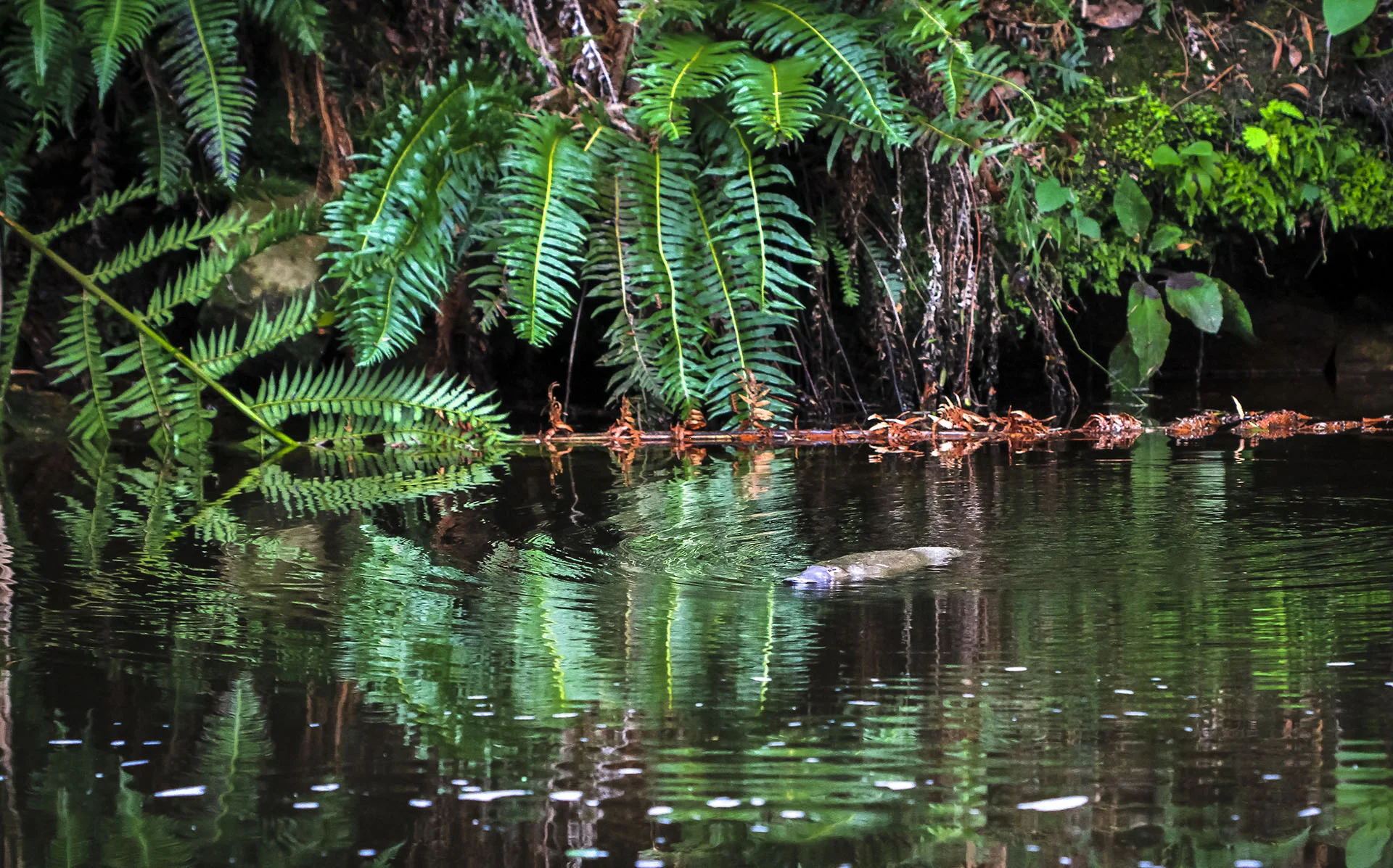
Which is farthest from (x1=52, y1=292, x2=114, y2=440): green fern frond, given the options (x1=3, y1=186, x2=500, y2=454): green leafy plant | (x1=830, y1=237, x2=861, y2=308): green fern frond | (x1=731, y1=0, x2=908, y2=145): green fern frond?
(x1=830, y1=237, x2=861, y2=308): green fern frond

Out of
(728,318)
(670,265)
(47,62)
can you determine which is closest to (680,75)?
(670,265)

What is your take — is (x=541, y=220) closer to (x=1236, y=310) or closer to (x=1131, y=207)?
(x=1131, y=207)

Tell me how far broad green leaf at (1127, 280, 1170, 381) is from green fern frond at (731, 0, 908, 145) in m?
1.19

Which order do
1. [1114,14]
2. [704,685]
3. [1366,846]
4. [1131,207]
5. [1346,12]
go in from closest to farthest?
[1366,846]
[704,685]
[1346,12]
[1131,207]
[1114,14]

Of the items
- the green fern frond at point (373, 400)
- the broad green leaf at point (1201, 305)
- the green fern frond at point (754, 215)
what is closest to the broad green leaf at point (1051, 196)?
the broad green leaf at point (1201, 305)

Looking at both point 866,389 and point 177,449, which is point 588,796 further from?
point 866,389

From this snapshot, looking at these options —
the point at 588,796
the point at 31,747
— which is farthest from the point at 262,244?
the point at 588,796

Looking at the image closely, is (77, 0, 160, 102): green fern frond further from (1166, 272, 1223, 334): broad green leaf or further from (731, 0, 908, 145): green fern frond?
(1166, 272, 1223, 334): broad green leaf

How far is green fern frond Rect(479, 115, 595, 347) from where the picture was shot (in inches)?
173

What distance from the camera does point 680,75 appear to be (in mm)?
4539

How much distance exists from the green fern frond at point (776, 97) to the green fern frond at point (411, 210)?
869 millimetres

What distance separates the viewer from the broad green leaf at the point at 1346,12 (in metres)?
2.58

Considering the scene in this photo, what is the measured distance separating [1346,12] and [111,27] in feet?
12.5

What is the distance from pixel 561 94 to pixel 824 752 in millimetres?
3803
